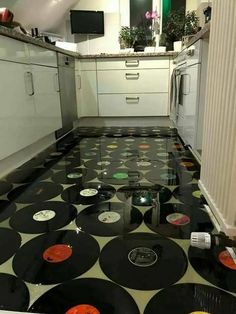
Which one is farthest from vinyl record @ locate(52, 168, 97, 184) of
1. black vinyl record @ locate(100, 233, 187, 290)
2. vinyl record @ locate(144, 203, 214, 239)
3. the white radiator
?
the white radiator

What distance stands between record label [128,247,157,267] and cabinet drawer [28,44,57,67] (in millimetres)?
1621

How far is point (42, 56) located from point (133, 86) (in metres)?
1.37

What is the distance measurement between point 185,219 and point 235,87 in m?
0.62

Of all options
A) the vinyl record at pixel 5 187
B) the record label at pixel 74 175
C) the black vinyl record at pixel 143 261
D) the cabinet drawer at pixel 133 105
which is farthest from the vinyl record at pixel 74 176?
the cabinet drawer at pixel 133 105

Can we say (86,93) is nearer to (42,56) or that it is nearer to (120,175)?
(42,56)

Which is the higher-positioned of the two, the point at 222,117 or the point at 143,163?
the point at 222,117

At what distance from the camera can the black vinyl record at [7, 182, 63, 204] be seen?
1.43 m

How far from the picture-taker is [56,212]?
4.17ft

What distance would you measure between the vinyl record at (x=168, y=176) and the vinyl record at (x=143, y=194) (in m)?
0.09

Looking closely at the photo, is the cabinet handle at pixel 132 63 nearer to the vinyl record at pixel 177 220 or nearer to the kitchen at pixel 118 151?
the kitchen at pixel 118 151

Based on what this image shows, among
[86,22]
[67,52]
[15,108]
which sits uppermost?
[86,22]

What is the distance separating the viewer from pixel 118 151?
237 centimetres

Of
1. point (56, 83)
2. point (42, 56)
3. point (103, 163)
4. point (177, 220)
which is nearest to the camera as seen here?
point (177, 220)

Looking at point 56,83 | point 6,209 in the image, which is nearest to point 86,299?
point 6,209
